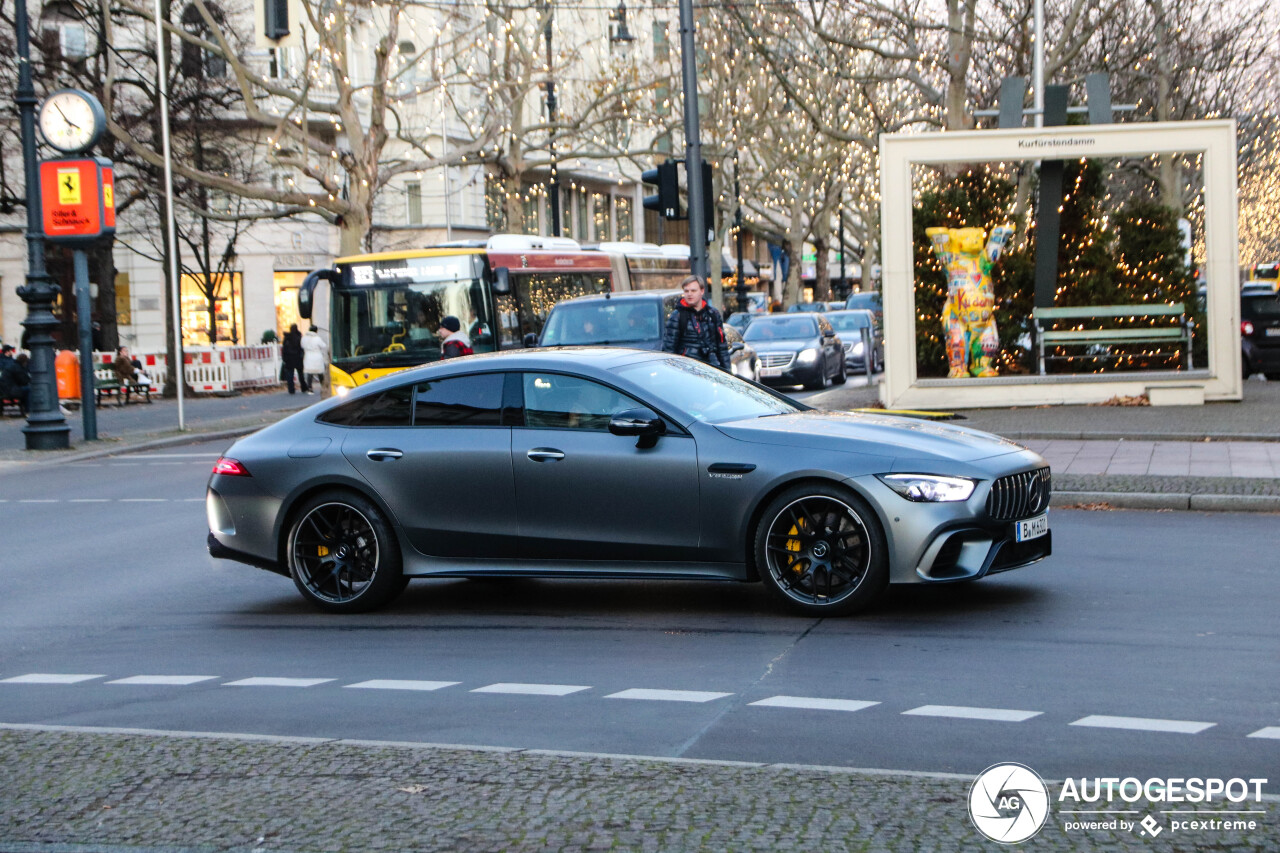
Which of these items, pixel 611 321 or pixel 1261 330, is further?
pixel 1261 330

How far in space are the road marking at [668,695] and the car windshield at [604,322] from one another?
1388 cm

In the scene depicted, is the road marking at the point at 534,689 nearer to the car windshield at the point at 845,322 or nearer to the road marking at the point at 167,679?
the road marking at the point at 167,679

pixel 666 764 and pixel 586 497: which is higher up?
pixel 586 497

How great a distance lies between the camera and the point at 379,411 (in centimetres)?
925

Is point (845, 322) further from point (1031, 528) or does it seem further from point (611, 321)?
point (1031, 528)

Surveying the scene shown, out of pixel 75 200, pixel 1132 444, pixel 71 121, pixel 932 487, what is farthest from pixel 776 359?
pixel 932 487

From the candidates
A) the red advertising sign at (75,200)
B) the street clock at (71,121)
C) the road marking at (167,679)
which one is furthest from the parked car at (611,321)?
the road marking at (167,679)

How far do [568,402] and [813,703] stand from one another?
285 centimetres

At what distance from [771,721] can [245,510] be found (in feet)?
14.1

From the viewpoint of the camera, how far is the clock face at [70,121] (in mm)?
22703

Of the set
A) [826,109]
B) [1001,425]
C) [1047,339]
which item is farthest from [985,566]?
[826,109]

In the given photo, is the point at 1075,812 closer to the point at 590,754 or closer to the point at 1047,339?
the point at 590,754

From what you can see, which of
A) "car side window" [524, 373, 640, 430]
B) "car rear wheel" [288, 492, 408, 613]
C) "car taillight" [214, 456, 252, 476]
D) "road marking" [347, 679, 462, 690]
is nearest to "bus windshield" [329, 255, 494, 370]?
"car taillight" [214, 456, 252, 476]

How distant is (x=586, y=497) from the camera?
8508 mm
